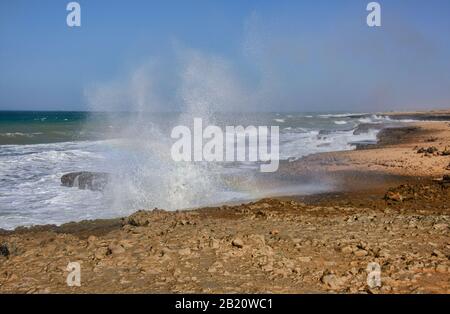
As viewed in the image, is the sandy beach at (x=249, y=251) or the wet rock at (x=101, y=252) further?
the wet rock at (x=101, y=252)

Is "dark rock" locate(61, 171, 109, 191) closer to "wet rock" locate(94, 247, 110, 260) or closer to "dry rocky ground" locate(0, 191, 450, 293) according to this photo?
"dry rocky ground" locate(0, 191, 450, 293)


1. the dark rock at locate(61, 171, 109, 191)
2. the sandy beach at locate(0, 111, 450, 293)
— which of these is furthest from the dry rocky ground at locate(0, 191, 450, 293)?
the dark rock at locate(61, 171, 109, 191)

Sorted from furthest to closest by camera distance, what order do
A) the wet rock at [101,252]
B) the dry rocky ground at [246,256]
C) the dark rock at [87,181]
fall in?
the dark rock at [87,181] → the wet rock at [101,252] → the dry rocky ground at [246,256]

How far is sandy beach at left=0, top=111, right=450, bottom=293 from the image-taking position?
165 inches

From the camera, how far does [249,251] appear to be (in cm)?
502

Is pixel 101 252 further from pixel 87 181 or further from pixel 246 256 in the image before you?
pixel 87 181

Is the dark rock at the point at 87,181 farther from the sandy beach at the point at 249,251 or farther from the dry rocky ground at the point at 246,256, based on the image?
the dry rocky ground at the point at 246,256

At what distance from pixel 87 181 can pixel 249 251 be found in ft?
28.9

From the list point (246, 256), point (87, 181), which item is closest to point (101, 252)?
point (246, 256)

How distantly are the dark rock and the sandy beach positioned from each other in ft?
13.4

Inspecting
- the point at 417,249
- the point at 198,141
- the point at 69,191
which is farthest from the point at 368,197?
the point at 198,141

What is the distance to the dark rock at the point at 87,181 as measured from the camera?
1218 centimetres

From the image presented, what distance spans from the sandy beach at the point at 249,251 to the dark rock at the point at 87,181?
408cm

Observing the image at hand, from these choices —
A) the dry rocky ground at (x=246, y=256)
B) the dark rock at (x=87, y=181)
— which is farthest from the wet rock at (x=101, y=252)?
the dark rock at (x=87, y=181)
